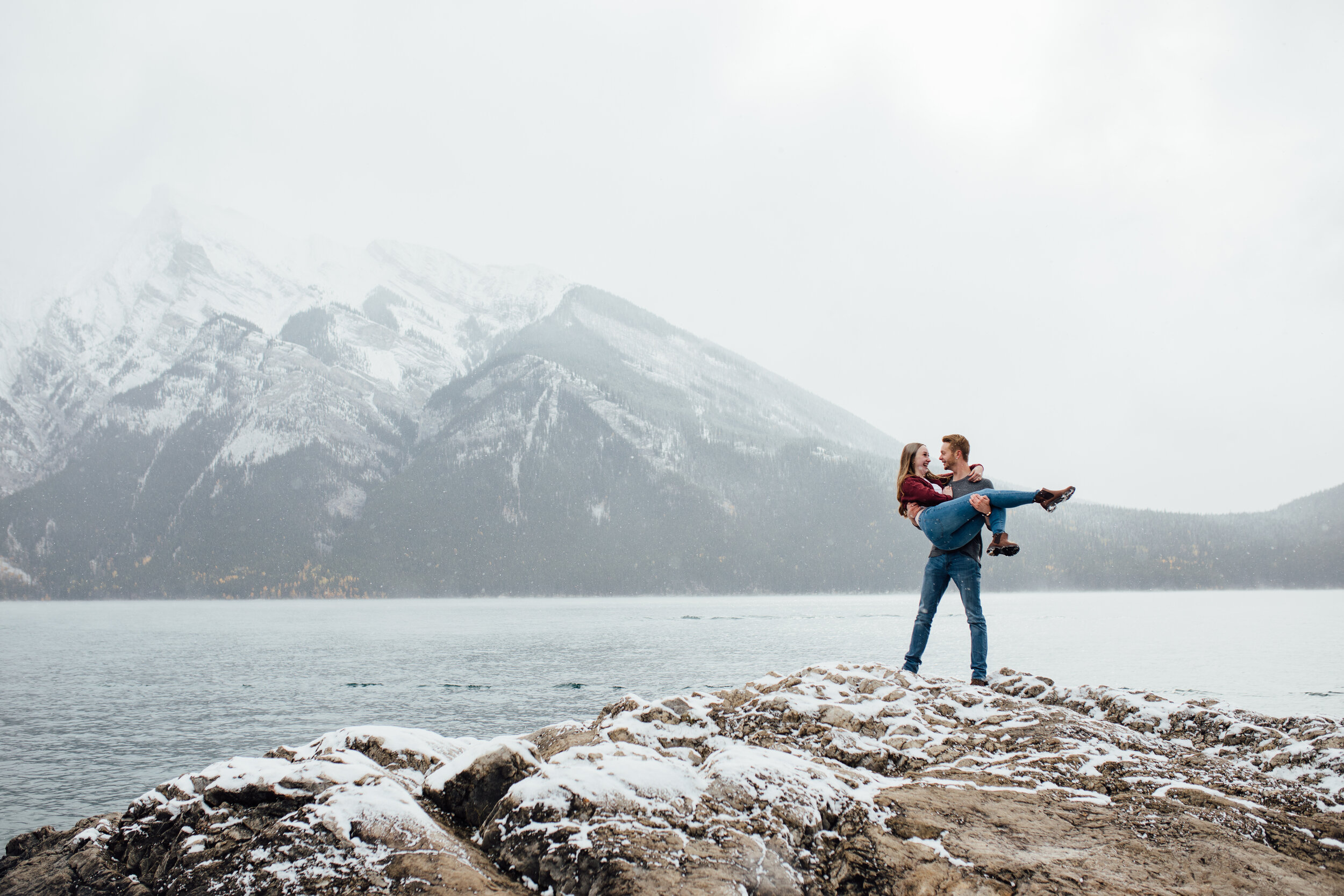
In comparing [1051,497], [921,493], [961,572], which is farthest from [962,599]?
[1051,497]

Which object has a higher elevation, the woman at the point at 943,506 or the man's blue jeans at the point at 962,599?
the woman at the point at 943,506

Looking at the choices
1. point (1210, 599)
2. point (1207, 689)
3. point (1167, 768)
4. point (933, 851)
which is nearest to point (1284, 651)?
point (1207, 689)

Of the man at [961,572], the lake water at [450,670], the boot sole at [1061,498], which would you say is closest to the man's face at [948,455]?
the man at [961,572]

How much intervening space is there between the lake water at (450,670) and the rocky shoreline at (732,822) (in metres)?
10.3

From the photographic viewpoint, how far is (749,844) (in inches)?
193

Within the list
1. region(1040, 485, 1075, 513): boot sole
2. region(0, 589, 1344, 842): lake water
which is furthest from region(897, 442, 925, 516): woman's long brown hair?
region(0, 589, 1344, 842): lake water

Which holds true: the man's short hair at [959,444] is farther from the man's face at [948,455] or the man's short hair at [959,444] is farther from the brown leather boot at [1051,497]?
the brown leather boot at [1051,497]

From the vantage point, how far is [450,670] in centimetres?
4184

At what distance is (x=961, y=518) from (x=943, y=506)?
0.23m

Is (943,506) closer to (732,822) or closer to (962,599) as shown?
(962,599)

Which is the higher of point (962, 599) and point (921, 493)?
point (921, 493)

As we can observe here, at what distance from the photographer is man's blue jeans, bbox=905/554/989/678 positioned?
9430 mm

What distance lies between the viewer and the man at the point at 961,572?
29.7ft

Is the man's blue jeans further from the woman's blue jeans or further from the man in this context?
the woman's blue jeans
